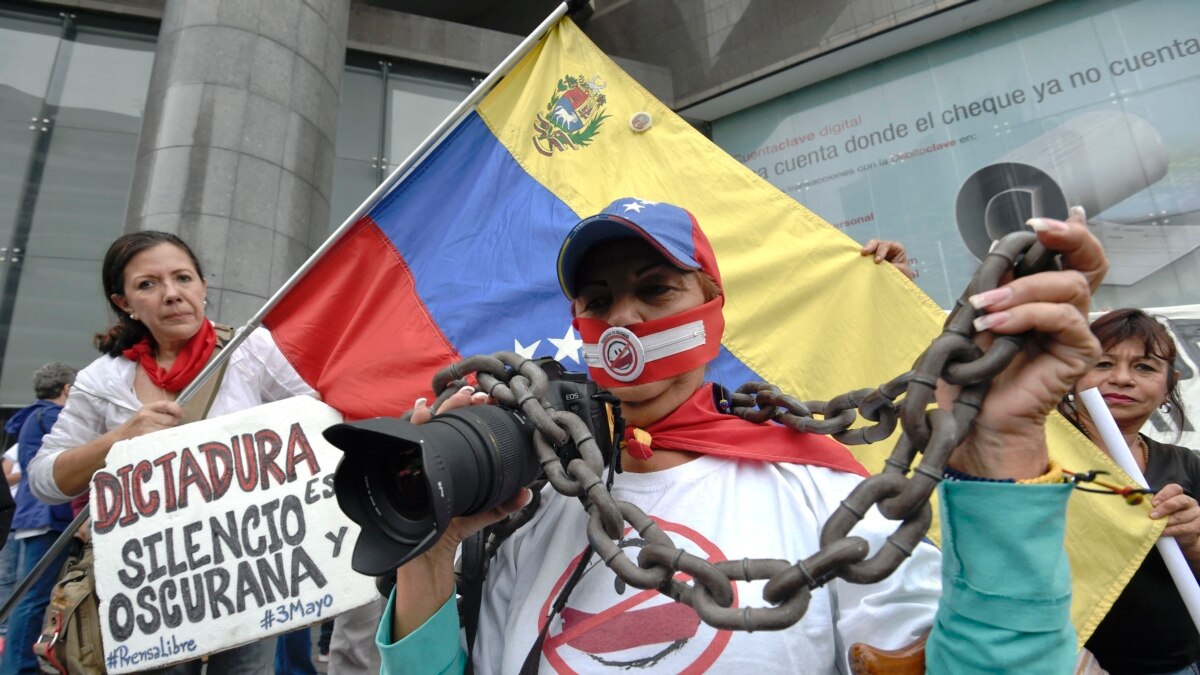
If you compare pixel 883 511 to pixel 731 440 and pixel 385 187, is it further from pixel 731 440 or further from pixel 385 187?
pixel 385 187

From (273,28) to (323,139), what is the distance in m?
1.11

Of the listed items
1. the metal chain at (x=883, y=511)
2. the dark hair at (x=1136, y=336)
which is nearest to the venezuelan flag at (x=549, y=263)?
the dark hair at (x=1136, y=336)

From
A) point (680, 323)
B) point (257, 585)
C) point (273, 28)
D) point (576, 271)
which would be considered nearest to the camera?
point (680, 323)

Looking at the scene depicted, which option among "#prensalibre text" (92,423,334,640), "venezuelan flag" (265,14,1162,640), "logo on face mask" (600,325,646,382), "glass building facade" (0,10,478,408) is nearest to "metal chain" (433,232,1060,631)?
"logo on face mask" (600,325,646,382)

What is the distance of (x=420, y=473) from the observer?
4.02 feet

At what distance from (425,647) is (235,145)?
258 inches

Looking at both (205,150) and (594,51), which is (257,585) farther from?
(205,150)

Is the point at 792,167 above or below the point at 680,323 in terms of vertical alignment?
above

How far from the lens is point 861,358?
8.43 feet

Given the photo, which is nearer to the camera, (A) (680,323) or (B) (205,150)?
(A) (680,323)

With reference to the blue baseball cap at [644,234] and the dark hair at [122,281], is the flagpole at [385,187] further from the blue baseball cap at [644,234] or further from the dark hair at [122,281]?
the blue baseball cap at [644,234]

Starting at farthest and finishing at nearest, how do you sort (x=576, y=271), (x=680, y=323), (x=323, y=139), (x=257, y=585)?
(x=323, y=139) < (x=257, y=585) < (x=576, y=271) < (x=680, y=323)

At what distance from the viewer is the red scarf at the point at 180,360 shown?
104 inches

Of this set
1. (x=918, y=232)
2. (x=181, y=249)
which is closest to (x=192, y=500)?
(x=181, y=249)
